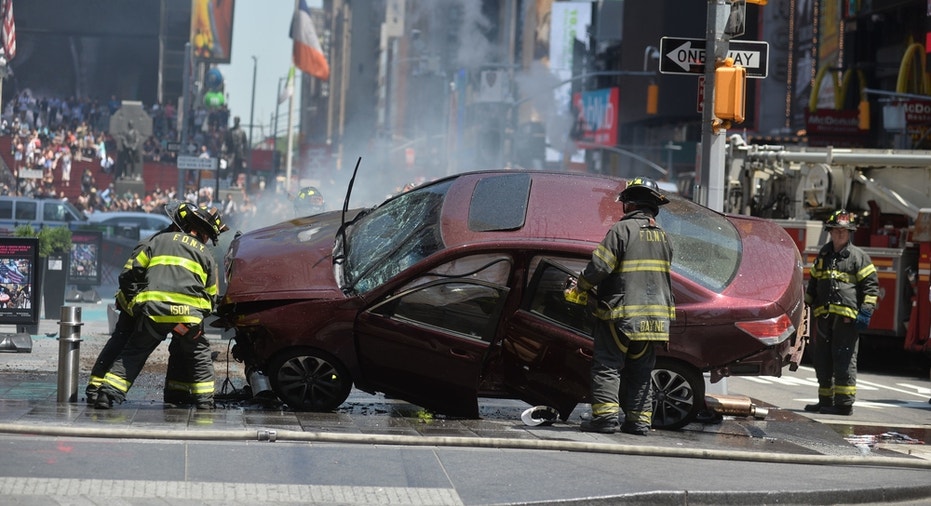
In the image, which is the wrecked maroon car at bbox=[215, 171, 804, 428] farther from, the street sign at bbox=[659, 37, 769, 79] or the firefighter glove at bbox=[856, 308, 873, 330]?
the street sign at bbox=[659, 37, 769, 79]

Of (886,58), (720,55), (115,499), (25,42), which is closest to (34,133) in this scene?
(25,42)

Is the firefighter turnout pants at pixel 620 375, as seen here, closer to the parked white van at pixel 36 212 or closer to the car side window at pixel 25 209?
the parked white van at pixel 36 212

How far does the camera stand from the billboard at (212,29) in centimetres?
7862

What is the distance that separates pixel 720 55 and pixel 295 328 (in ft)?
16.3

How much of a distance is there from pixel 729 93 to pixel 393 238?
3802 millimetres

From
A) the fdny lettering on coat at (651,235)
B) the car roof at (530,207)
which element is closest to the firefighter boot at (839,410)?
the car roof at (530,207)

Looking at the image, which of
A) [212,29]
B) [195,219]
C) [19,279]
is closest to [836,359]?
[195,219]

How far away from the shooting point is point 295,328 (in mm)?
9031

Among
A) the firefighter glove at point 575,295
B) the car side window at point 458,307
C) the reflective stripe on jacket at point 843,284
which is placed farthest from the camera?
the reflective stripe on jacket at point 843,284

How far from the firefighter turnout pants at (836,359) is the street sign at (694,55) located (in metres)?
2.28

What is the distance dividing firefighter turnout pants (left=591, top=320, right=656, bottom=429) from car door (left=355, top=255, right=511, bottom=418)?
70 cm

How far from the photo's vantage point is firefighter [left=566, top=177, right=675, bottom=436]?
845 cm

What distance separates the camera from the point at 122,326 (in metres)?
9.18

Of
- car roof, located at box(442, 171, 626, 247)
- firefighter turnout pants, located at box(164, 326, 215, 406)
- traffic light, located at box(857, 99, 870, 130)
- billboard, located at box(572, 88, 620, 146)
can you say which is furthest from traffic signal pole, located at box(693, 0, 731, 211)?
billboard, located at box(572, 88, 620, 146)
